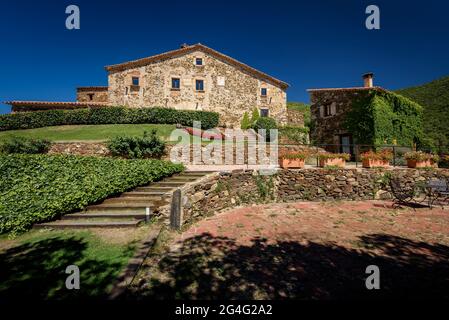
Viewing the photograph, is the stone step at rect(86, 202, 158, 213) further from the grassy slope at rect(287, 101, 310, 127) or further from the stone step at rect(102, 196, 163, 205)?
the grassy slope at rect(287, 101, 310, 127)

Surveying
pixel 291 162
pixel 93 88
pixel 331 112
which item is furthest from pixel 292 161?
pixel 93 88

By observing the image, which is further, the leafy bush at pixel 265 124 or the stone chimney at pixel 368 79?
the leafy bush at pixel 265 124

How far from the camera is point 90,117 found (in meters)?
21.3

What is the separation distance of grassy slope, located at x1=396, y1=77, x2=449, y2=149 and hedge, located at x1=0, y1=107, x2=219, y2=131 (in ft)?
82.9

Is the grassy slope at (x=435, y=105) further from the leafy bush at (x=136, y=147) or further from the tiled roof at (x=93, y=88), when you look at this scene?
the tiled roof at (x=93, y=88)

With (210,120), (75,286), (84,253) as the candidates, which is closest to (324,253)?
(75,286)

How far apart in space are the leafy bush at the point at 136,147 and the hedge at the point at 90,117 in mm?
8766

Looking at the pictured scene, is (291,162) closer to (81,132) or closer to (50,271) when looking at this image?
(50,271)

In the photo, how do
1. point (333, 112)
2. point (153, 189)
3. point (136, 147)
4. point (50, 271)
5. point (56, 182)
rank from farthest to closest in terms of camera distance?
point (333, 112), point (136, 147), point (153, 189), point (56, 182), point (50, 271)

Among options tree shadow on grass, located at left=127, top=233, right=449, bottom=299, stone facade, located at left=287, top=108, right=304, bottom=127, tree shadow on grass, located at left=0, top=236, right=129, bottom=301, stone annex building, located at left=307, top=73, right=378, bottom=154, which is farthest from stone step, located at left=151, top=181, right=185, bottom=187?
stone facade, located at left=287, top=108, right=304, bottom=127

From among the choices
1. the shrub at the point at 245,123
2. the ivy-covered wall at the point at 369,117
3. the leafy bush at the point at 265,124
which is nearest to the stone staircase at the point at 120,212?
the ivy-covered wall at the point at 369,117

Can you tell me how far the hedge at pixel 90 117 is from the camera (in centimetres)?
2042

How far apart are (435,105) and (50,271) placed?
34120 millimetres
